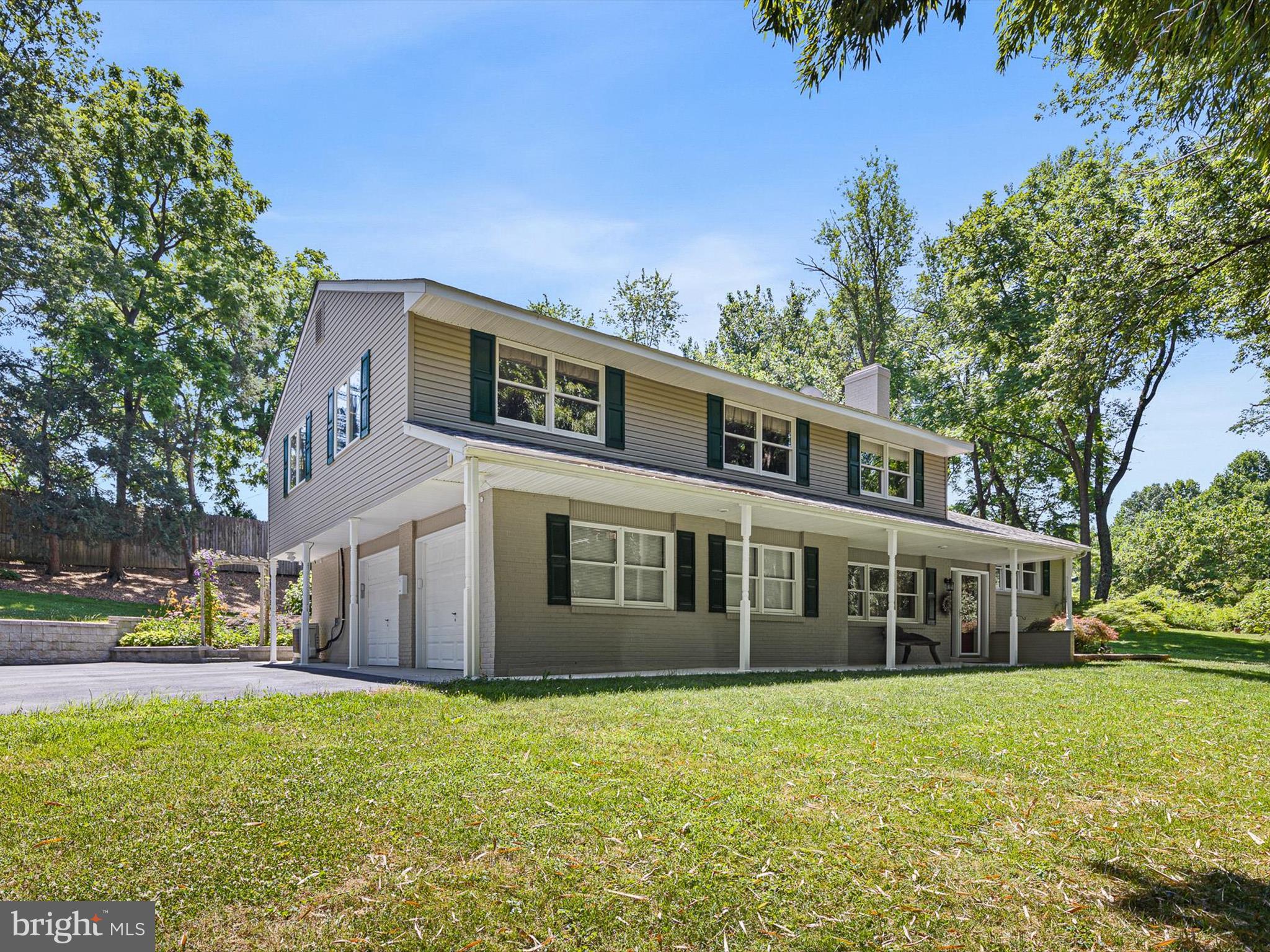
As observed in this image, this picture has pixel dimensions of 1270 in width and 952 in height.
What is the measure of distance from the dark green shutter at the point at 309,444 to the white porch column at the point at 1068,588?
1681cm

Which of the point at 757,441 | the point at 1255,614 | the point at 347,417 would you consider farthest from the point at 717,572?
the point at 1255,614

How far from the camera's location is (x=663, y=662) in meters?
12.6

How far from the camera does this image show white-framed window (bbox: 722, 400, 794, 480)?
15258 millimetres

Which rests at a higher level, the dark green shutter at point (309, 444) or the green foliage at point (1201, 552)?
the dark green shutter at point (309, 444)

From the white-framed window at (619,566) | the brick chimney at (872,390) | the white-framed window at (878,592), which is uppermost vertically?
the brick chimney at (872,390)

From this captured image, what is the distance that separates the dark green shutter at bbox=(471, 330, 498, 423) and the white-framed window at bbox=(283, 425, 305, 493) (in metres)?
7.17

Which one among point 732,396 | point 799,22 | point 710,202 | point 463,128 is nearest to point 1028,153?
point 710,202

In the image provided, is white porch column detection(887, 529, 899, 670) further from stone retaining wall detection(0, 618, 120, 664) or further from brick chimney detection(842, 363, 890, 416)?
stone retaining wall detection(0, 618, 120, 664)

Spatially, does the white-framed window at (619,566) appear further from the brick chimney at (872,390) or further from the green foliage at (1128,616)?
the green foliage at (1128,616)

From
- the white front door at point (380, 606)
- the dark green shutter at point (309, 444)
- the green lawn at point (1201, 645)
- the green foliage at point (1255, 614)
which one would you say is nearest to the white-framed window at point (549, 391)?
the white front door at point (380, 606)

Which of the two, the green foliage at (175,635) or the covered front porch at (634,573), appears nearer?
the covered front porch at (634,573)

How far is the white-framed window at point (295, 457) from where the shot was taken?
56.7 feet

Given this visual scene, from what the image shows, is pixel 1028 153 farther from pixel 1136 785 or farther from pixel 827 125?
pixel 1136 785

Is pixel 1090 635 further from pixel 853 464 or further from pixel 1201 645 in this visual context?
pixel 853 464
